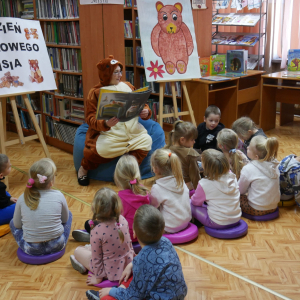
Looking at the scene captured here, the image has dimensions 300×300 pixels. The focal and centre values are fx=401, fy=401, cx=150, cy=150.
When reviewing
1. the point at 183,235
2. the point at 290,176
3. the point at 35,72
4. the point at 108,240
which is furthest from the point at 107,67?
the point at 108,240

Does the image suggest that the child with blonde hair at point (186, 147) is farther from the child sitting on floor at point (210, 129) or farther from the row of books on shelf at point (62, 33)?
the row of books on shelf at point (62, 33)

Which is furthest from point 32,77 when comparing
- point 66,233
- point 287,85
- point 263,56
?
point 263,56

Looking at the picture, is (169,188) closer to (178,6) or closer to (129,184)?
(129,184)

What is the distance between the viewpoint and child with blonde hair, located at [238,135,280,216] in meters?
2.82

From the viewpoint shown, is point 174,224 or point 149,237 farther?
point 174,224

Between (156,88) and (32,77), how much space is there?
210 centimetres

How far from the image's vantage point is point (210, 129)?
3670mm

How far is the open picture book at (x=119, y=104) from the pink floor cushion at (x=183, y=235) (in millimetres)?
1139

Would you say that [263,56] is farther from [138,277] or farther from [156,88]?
[138,277]

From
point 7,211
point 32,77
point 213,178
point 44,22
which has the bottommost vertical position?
point 7,211

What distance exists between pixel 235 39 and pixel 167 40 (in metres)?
2.18

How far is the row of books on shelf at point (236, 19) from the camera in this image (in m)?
5.66

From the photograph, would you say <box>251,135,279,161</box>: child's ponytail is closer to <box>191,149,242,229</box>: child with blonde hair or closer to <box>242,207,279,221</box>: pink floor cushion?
<box>191,149,242,229</box>: child with blonde hair

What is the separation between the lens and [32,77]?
11.9ft
